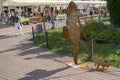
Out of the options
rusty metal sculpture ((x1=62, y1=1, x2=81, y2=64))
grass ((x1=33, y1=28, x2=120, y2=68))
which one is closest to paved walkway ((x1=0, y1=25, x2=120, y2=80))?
grass ((x1=33, y1=28, x2=120, y2=68))

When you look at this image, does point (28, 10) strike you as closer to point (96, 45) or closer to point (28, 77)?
point (96, 45)

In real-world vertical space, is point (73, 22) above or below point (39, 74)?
above

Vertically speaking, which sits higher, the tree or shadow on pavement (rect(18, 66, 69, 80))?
the tree

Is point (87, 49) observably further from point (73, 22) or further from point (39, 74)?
point (39, 74)

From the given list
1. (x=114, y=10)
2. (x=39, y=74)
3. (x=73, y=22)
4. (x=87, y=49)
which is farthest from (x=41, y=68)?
(x=114, y=10)

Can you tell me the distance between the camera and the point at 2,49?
15.2 m

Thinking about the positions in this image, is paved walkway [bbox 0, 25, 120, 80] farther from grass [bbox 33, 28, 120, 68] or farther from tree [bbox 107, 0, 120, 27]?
tree [bbox 107, 0, 120, 27]

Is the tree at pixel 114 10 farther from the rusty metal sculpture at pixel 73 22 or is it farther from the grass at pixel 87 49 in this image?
the rusty metal sculpture at pixel 73 22

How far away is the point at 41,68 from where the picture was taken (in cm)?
1079

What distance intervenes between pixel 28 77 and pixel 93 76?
2003 mm

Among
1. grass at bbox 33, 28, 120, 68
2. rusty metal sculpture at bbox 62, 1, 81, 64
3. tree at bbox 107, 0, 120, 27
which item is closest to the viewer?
rusty metal sculpture at bbox 62, 1, 81, 64

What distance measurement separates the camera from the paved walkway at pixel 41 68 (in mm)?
9578

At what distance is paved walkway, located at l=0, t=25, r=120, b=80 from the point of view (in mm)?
9578

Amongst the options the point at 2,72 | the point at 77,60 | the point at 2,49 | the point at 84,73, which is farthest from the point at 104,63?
the point at 2,49
